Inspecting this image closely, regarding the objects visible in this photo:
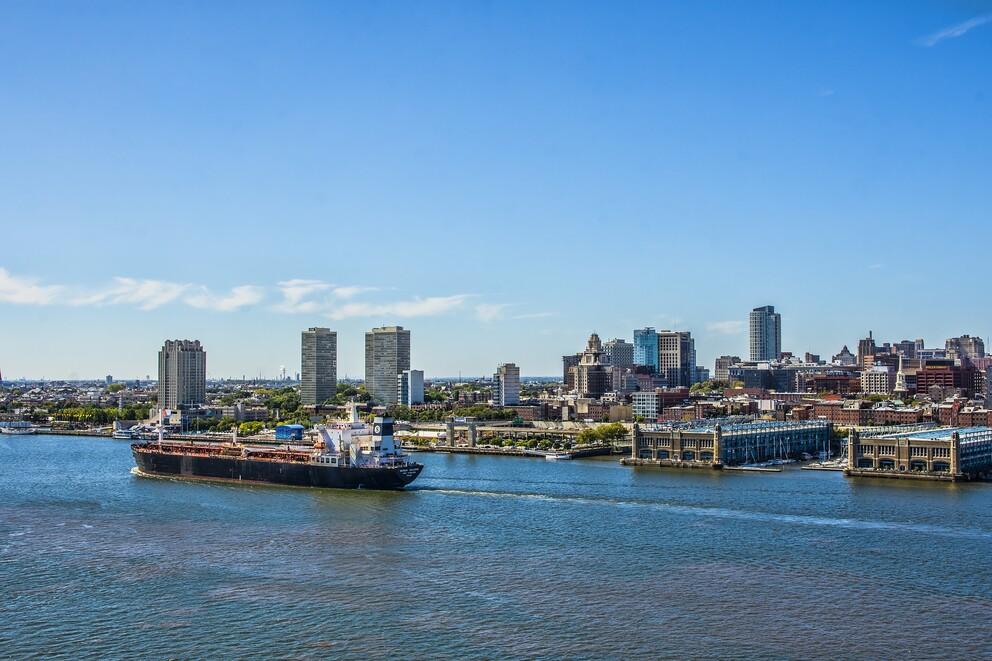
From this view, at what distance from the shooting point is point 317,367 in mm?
122375

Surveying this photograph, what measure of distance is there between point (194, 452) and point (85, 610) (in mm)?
24535

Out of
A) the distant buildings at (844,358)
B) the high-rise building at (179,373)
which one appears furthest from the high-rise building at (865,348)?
the high-rise building at (179,373)

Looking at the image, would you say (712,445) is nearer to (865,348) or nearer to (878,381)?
(878,381)

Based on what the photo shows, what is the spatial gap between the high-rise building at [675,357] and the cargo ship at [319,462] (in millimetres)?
99541

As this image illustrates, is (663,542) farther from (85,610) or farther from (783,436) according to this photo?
(783,436)

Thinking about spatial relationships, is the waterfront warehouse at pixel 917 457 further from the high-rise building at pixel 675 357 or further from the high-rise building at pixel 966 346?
the high-rise building at pixel 966 346

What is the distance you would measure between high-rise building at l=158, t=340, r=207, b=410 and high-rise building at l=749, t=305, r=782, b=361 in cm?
10498

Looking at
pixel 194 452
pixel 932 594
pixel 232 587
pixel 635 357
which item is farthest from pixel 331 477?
pixel 635 357

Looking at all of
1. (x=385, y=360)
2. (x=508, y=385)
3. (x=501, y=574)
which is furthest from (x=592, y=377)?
(x=501, y=574)

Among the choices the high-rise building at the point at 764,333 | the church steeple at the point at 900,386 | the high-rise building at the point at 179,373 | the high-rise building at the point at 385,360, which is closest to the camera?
the church steeple at the point at 900,386

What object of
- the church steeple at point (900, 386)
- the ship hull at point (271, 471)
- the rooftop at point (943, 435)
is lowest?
the ship hull at point (271, 471)

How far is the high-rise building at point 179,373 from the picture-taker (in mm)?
105312

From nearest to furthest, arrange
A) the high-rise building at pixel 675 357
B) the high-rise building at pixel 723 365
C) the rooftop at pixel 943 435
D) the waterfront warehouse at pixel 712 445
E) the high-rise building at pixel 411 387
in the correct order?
the rooftop at pixel 943 435 → the waterfront warehouse at pixel 712 445 → the high-rise building at pixel 411 387 → the high-rise building at pixel 675 357 → the high-rise building at pixel 723 365

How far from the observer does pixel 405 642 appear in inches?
658
